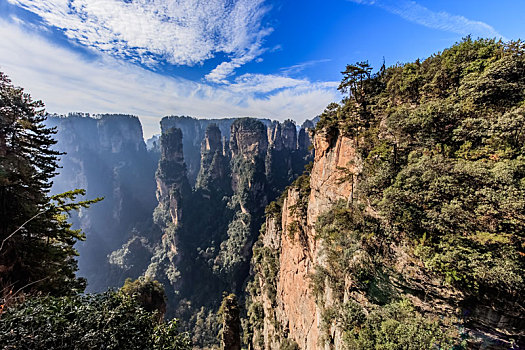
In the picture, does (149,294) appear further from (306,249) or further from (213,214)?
(213,214)

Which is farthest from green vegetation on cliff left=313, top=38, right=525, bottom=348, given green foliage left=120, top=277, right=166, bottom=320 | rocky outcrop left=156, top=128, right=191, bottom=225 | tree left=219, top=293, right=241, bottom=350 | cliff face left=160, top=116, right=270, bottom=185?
cliff face left=160, top=116, right=270, bottom=185

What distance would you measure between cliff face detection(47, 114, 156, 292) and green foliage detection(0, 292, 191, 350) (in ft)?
293

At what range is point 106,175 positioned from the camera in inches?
4131

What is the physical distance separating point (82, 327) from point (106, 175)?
126m

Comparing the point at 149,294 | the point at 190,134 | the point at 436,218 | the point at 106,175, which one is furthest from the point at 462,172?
the point at 190,134

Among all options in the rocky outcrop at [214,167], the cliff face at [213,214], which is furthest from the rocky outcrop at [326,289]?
the rocky outcrop at [214,167]

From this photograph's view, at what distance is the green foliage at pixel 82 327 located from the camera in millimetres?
4809

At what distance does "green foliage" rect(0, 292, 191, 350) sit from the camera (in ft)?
15.8

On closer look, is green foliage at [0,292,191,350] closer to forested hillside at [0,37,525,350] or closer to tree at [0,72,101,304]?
forested hillside at [0,37,525,350]

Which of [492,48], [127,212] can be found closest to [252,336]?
[492,48]

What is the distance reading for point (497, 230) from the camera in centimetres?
615

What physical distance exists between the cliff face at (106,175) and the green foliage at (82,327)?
3518 inches

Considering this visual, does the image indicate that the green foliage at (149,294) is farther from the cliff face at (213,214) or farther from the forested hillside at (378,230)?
the cliff face at (213,214)

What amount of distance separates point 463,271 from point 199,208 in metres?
71.9
